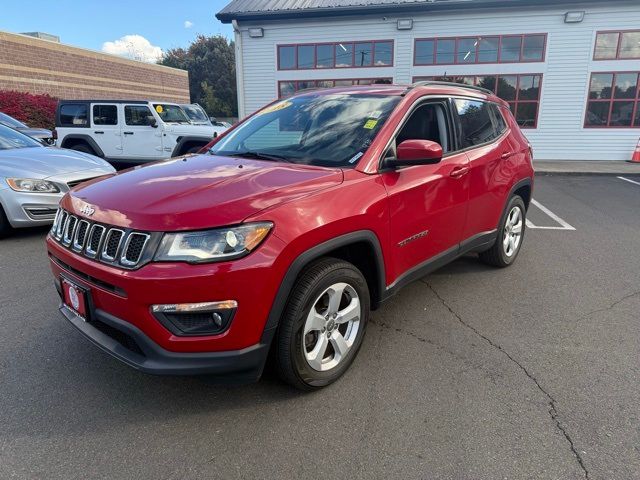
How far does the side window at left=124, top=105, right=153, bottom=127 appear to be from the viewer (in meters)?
10.5

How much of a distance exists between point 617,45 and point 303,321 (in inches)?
680

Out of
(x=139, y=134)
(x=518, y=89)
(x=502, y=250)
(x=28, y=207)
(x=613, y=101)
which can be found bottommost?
(x=502, y=250)

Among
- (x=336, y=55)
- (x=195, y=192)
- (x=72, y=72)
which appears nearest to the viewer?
(x=195, y=192)

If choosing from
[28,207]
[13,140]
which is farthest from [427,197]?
[13,140]

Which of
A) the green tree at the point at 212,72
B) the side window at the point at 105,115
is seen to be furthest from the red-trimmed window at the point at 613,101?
the green tree at the point at 212,72

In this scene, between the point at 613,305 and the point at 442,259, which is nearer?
the point at 442,259

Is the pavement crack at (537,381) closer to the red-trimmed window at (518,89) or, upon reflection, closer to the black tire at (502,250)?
the black tire at (502,250)

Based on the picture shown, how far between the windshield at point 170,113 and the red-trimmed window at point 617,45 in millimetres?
13436

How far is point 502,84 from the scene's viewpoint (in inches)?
622

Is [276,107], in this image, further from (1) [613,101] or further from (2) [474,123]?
(1) [613,101]

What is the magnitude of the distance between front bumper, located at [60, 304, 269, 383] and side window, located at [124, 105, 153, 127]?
9.17 m

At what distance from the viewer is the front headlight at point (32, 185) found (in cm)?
552

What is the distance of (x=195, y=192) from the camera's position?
242 cm

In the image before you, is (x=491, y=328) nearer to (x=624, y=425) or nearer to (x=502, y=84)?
(x=624, y=425)
